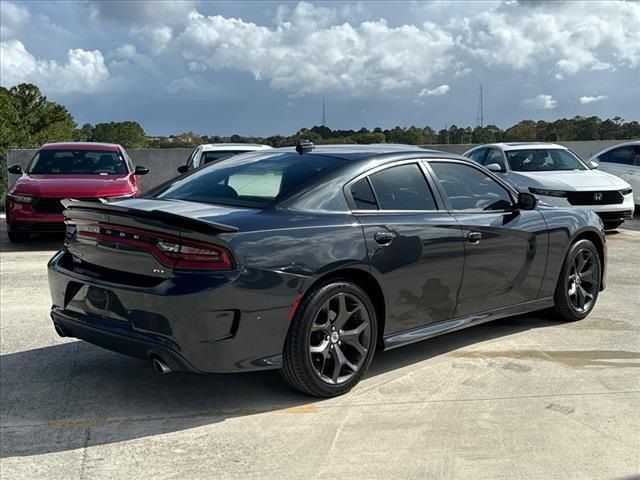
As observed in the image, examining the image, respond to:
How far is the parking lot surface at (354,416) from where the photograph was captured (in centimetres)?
341

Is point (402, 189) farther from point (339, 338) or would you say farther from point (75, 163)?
point (75, 163)

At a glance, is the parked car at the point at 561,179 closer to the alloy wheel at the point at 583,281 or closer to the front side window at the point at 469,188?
the alloy wheel at the point at 583,281

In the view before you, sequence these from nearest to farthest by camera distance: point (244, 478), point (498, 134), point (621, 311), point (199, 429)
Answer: point (244, 478) < point (199, 429) < point (621, 311) < point (498, 134)

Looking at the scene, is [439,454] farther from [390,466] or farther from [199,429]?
[199,429]

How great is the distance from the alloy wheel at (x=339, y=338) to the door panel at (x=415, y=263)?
0.23 meters

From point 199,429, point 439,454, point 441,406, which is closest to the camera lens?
point 439,454

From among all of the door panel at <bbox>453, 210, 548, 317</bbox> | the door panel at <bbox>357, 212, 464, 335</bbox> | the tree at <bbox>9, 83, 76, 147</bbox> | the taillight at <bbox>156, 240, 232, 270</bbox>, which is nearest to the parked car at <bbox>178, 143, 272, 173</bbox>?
Result: the door panel at <bbox>453, 210, 548, 317</bbox>

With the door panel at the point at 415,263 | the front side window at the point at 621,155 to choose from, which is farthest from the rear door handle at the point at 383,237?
the front side window at the point at 621,155

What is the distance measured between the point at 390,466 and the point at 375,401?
84 centimetres

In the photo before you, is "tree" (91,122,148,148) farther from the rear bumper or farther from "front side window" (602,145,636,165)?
the rear bumper

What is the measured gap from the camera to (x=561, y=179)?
11.1m

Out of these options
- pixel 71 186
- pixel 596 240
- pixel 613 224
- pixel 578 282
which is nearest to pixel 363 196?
pixel 578 282

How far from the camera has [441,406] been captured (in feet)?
13.5

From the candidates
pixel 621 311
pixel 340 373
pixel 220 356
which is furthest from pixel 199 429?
pixel 621 311
